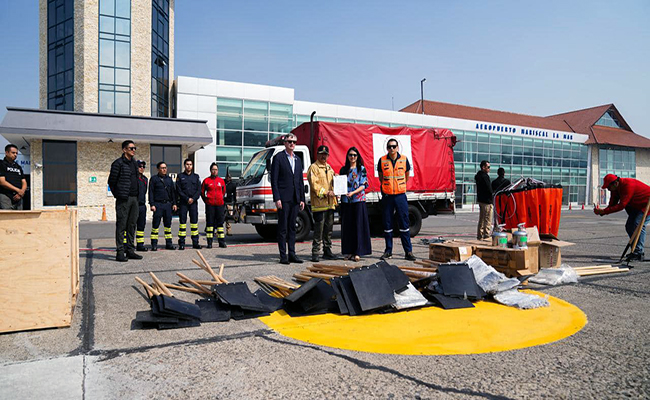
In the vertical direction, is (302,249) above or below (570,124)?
Result: below

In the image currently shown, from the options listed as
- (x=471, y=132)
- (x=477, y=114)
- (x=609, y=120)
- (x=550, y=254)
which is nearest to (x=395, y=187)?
(x=550, y=254)

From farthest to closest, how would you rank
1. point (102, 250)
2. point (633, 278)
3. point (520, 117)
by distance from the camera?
point (520, 117), point (102, 250), point (633, 278)

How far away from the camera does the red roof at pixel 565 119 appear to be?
43031mm

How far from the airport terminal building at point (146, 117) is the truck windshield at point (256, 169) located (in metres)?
12.7

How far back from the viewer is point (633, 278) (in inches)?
233

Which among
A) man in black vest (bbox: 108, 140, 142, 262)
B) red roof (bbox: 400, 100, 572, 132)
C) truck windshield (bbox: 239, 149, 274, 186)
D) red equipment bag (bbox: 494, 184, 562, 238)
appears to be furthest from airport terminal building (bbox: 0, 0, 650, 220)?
red equipment bag (bbox: 494, 184, 562, 238)

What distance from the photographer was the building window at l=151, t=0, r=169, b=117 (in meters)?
30.3

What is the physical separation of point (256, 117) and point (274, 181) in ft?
71.8

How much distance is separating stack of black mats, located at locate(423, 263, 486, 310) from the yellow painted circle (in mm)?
111

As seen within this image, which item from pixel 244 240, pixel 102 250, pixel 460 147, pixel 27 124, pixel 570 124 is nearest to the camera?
pixel 102 250

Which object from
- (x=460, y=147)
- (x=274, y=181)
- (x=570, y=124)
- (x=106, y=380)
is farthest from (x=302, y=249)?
(x=570, y=124)

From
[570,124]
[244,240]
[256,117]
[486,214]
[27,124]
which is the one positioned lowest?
[244,240]

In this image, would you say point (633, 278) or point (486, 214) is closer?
point (633, 278)

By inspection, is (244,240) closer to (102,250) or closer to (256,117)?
(102,250)
